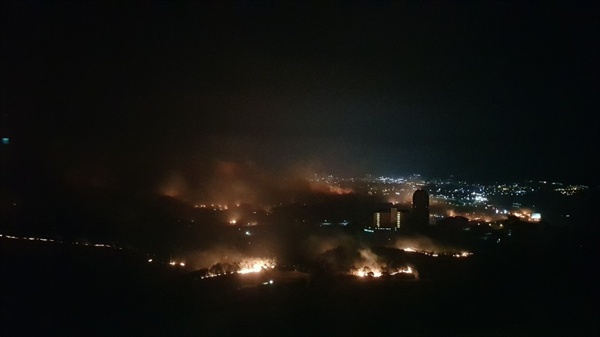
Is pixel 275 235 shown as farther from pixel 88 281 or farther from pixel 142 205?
pixel 88 281

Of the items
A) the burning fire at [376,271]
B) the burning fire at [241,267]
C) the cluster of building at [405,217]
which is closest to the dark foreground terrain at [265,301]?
the burning fire at [241,267]

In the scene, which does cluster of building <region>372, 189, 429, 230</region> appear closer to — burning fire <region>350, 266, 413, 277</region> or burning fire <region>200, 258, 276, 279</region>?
burning fire <region>350, 266, 413, 277</region>

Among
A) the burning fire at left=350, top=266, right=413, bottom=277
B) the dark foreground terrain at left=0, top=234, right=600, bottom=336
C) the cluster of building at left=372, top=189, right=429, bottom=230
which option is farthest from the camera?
the cluster of building at left=372, top=189, right=429, bottom=230

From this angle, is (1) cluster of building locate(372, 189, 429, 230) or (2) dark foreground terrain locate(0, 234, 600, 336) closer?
(2) dark foreground terrain locate(0, 234, 600, 336)

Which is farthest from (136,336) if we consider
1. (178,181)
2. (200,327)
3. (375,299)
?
(178,181)

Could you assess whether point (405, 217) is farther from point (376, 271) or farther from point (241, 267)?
point (241, 267)

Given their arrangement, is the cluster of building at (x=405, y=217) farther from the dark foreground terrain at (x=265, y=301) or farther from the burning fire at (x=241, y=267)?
the dark foreground terrain at (x=265, y=301)

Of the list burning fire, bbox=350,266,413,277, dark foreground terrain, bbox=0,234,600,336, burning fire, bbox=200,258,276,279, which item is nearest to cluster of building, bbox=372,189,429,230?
burning fire, bbox=350,266,413,277

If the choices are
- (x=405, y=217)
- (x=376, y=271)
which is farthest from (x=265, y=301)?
(x=405, y=217)
